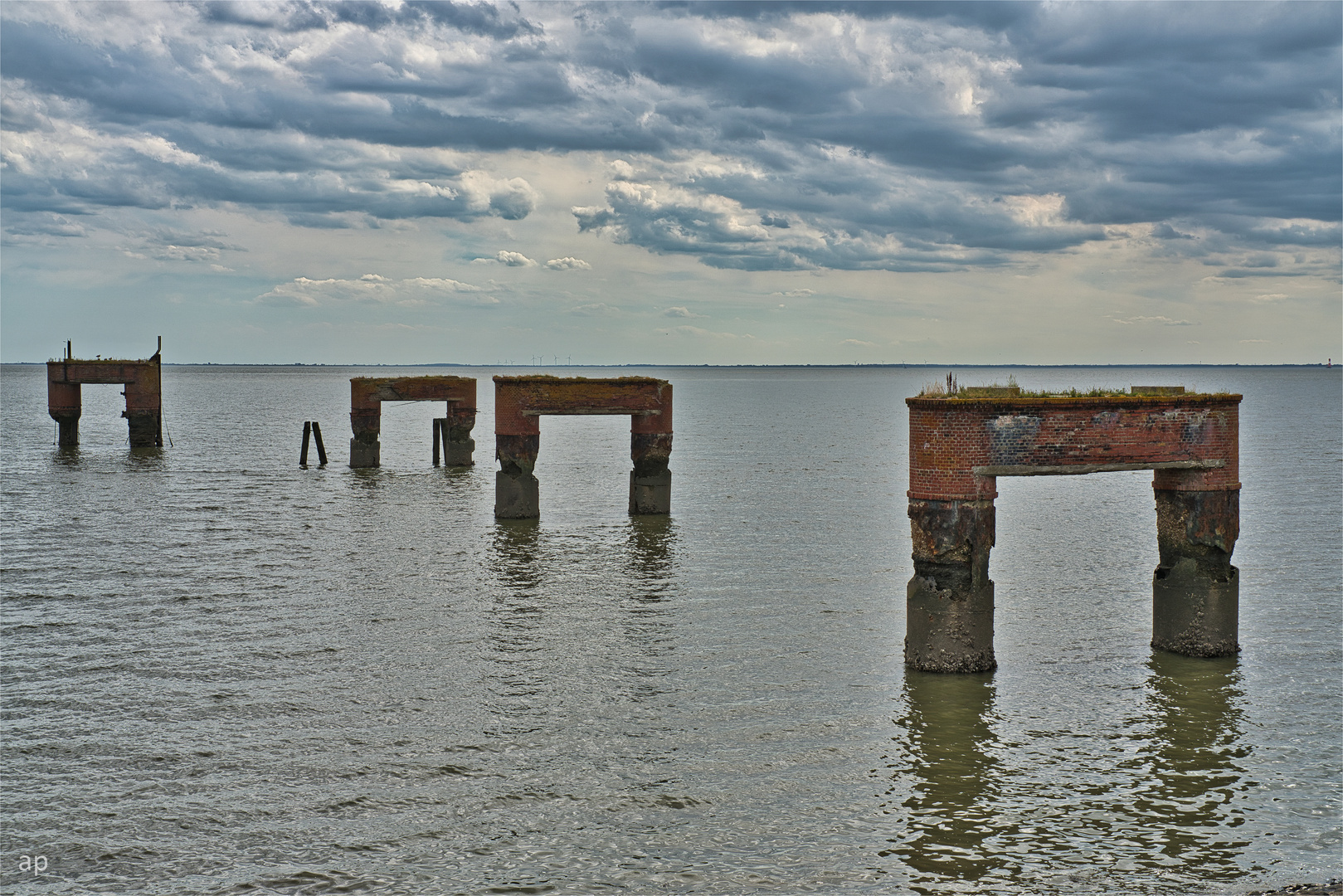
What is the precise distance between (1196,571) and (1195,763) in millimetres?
4619

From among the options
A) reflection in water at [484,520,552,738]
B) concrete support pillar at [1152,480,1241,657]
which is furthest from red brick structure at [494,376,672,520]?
concrete support pillar at [1152,480,1241,657]

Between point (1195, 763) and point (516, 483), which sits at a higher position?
point (516, 483)

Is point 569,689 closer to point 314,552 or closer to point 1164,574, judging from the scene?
point 1164,574

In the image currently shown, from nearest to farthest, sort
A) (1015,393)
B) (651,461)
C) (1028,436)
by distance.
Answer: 1. (1028,436)
2. (1015,393)
3. (651,461)

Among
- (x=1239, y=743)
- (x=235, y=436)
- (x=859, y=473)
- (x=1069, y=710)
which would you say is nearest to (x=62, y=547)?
(x=1069, y=710)

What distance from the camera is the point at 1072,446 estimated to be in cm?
1588

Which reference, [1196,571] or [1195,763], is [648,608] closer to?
[1196,571]

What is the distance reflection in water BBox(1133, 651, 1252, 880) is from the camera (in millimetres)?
11133

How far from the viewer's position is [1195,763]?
13.4 metres

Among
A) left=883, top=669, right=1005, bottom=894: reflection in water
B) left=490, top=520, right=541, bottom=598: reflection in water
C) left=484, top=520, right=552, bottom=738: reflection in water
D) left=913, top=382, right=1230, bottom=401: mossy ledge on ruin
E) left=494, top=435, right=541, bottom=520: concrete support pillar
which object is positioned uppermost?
left=913, top=382, right=1230, bottom=401: mossy ledge on ruin

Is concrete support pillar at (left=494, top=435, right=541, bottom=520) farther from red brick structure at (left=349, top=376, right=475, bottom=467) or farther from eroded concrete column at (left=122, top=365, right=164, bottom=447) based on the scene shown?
eroded concrete column at (left=122, top=365, right=164, bottom=447)

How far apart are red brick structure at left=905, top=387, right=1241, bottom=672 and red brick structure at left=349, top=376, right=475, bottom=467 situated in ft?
95.5

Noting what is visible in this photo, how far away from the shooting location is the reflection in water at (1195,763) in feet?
36.5

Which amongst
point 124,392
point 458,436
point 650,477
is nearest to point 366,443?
point 458,436
